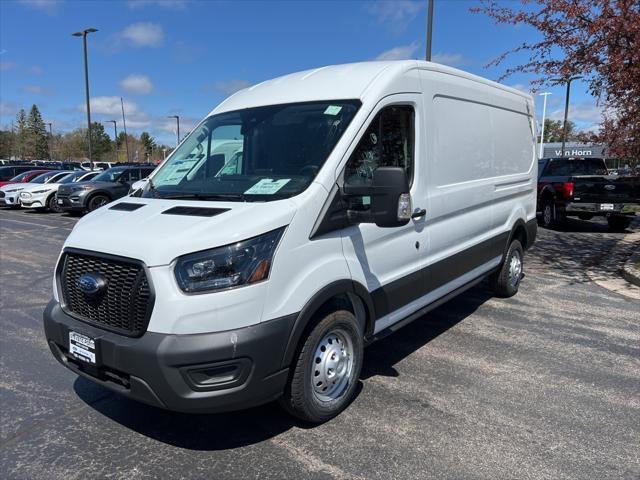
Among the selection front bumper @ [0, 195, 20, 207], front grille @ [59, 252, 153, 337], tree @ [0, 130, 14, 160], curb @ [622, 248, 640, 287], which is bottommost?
curb @ [622, 248, 640, 287]

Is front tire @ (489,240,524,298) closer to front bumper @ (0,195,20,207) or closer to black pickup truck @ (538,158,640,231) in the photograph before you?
black pickup truck @ (538,158,640,231)

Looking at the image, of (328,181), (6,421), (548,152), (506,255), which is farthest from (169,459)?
(548,152)

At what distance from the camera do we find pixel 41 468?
2.86 metres

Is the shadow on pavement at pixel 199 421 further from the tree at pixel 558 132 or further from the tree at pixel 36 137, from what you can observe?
the tree at pixel 36 137

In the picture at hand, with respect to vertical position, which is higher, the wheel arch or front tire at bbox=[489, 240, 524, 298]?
the wheel arch

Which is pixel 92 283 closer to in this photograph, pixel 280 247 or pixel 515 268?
pixel 280 247

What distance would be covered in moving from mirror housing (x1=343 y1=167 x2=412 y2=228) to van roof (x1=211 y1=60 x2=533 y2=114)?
0.71 metres

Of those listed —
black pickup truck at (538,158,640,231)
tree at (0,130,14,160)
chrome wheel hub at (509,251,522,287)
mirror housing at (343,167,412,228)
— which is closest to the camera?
mirror housing at (343,167,412,228)

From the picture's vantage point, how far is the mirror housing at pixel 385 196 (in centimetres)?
301

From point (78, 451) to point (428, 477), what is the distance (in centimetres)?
210

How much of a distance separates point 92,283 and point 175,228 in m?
0.61

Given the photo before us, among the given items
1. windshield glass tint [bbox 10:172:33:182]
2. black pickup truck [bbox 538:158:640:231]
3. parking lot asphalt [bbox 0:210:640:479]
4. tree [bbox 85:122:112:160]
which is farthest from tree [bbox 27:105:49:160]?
parking lot asphalt [bbox 0:210:640:479]

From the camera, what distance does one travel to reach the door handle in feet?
12.6

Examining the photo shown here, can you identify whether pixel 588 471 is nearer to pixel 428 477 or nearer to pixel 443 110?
pixel 428 477
